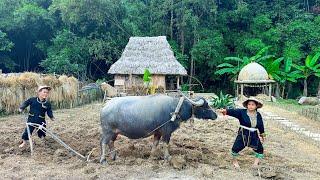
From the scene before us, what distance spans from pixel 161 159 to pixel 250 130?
5.72 feet

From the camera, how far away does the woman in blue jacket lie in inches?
245

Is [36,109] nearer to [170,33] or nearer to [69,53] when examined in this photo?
[69,53]

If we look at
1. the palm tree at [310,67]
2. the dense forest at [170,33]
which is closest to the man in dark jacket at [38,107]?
the dense forest at [170,33]

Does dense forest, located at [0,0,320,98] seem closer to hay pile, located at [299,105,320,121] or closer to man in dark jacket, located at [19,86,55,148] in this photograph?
hay pile, located at [299,105,320,121]

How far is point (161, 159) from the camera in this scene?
661 cm

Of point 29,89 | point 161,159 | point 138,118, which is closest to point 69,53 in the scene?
point 29,89

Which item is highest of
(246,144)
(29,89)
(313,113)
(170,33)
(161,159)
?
(170,33)

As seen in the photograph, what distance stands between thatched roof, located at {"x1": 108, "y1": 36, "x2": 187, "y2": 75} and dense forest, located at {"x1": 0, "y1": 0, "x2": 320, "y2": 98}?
14.2 feet

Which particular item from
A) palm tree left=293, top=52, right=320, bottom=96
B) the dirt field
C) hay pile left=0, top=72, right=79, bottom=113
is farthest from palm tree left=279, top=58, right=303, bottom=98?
the dirt field

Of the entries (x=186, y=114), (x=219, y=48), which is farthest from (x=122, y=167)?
(x=219, y=48)

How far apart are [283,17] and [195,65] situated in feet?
26.7

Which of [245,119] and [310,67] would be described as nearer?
[245,119]

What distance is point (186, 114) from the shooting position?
677 centimetres

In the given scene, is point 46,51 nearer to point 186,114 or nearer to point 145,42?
point 145,42
